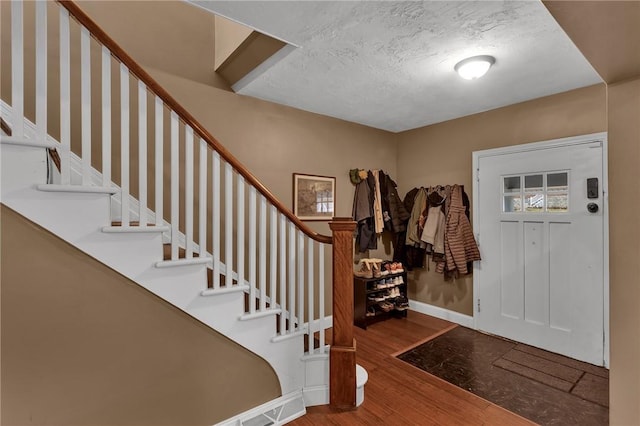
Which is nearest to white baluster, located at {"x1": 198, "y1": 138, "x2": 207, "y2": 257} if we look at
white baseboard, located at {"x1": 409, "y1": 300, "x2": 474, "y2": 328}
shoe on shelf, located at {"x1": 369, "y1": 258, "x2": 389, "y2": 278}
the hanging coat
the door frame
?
shoe on shelf, located at {"x1": 369, "y1": 258, "x2": 389, "y2": 278}

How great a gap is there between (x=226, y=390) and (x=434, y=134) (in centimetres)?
334

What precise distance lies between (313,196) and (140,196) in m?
1.90

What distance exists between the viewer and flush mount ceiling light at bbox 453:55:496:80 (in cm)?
195

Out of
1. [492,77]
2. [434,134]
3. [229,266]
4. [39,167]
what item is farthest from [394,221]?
[39,167]

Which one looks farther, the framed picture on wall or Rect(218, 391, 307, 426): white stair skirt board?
the framed picture on wall

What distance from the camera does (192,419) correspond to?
60.8 inches

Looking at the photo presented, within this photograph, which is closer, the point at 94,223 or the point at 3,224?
the point at 3,224

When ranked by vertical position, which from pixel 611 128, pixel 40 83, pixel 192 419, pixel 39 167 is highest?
pixel 40 83

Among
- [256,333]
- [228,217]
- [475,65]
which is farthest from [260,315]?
[475,65]

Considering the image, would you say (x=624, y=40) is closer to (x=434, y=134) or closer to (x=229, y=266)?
(x=229, y=266)

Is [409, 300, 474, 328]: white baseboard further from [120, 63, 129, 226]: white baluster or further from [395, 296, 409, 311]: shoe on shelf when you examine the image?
[120, 63, 129, 226]: white baluster

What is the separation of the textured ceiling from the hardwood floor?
2355mm

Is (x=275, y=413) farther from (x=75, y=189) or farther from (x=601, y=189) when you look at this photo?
(x=601, y=189)

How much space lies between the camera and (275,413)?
1751 millimetres
